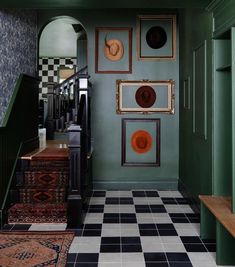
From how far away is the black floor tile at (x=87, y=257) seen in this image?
343 cm

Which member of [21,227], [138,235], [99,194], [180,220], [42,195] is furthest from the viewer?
[99,194]

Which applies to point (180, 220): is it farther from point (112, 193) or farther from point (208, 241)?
point (112, 193)

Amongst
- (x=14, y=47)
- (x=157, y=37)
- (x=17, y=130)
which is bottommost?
(x=17, y=130)

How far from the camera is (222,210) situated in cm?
329

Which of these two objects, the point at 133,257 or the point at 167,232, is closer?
the point at 133,257

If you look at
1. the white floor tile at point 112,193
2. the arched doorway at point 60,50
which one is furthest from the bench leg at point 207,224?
the arched doorway at point 60,50

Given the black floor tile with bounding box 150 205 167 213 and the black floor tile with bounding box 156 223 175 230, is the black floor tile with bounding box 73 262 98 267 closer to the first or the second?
the black floor tile with bounding box 156 223 175 230

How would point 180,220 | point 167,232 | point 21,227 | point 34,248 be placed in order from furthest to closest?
point 180,220 < point 21,227 < point 167,232 < point 34,248

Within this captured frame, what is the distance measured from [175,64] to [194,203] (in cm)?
278

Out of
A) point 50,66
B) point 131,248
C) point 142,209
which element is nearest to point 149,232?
point 131,248

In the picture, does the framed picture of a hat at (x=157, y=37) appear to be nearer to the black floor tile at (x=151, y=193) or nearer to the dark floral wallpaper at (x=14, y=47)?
the dark floral wallpaper at (x=14, y=47)

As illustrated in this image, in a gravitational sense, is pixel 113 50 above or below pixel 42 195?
above

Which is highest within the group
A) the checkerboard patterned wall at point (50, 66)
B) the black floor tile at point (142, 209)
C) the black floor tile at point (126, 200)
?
the checkerboard patterned wall at point (50, 66)

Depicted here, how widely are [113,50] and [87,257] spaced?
14.0ft
